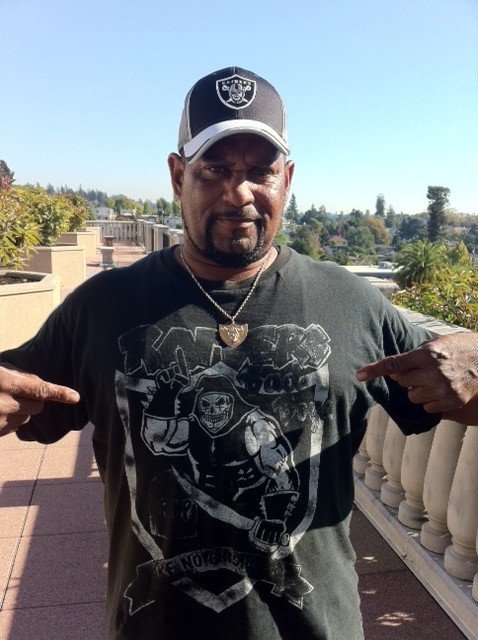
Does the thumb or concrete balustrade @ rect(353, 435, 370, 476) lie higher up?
the thumb

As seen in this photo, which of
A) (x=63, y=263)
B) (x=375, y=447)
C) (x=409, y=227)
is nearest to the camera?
(x=375, y=447)

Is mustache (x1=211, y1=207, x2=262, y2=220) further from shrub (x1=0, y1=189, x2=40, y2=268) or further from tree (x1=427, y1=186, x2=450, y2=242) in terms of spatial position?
tree (x1=427, y1=186, x2=450, y2=242)

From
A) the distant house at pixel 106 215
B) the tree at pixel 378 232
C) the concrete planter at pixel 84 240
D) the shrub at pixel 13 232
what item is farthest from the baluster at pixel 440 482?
the tree at pixel 378 232

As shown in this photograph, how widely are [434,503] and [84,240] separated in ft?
57.6

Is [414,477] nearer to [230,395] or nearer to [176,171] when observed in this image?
[230,395]

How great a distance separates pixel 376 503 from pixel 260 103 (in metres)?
2.27

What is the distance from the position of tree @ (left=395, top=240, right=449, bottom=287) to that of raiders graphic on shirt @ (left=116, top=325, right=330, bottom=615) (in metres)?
11.7

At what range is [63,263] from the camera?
12.0 m

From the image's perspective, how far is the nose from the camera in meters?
1.45

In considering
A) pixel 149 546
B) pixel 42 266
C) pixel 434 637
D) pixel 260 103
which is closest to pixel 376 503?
pixel 434 637

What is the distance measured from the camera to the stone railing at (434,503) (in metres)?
2.17

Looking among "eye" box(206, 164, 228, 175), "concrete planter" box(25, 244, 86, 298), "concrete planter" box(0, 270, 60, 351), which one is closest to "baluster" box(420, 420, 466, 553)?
"eye" box(206, 164, 228, 175)

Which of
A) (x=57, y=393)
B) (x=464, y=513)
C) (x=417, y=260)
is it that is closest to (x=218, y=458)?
(x=57, y=393)

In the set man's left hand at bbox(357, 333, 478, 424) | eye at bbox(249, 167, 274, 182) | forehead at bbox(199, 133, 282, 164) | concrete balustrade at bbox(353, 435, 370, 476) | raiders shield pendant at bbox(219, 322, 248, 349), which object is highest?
forehead at bbox(199, 133, 282, 164)
